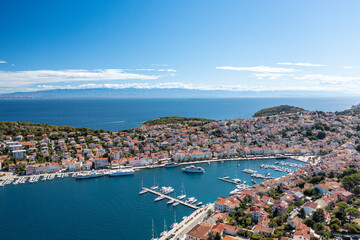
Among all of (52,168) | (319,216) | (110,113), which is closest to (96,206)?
(52,168)

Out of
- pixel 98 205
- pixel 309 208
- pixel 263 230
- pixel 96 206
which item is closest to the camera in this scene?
pixel 263 230

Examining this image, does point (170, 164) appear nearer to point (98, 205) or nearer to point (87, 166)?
point (87, 166)

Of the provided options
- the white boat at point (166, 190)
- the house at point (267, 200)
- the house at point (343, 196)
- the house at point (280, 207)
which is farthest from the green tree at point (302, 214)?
the white boat at point (166, 190)

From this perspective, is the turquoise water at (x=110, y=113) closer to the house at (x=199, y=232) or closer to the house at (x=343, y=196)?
the house at (x=199, y=232)

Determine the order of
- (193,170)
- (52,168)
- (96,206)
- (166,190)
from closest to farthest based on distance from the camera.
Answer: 1. (96,206)
2. (166,190)
3. (52,168)
4. (193,170)

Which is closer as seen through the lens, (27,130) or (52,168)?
(52,168)

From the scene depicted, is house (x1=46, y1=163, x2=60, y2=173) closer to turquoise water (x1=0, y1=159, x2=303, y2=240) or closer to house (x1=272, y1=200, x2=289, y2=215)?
turquoise water (x1=0, y1=159, x2=303, y2=240)

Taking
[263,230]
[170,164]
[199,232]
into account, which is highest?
[263,230]

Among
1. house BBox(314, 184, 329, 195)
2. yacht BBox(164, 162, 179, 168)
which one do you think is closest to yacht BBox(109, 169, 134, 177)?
yacht BBox(164, 162, 179, 168)
